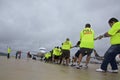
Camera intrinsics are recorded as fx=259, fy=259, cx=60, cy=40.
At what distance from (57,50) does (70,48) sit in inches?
148

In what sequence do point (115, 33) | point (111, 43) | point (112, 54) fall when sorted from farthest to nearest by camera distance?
point (111, 43) → point (112, 54) → point (115, 33)

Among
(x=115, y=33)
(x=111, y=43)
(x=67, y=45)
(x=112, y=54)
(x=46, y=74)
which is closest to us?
(x=46, y=74)

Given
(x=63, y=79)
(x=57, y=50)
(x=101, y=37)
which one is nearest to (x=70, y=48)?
(x=57, y=50)

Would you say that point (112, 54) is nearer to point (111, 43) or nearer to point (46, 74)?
point (111, 43)

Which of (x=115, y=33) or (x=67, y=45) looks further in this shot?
(x=67, y=45)

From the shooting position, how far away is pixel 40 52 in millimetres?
40594

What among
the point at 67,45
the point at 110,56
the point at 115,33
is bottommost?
the point at 110,56

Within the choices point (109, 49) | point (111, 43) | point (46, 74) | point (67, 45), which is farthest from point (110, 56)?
point (67, 45)

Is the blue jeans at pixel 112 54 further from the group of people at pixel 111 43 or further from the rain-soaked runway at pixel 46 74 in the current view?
the rain-soaked runway at pixel 46 74

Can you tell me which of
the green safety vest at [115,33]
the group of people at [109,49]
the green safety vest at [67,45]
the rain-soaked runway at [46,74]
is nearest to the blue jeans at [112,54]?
the group of people at [109,49]

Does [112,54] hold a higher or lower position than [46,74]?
higher

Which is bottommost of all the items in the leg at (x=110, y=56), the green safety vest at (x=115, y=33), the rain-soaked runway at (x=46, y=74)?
the rain-soaked runway at (x=46, y=74)

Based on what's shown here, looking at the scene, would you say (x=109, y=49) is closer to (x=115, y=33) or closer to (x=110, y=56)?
(x=110, y=56)

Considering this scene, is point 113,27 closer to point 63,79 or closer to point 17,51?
A: point 63,79
